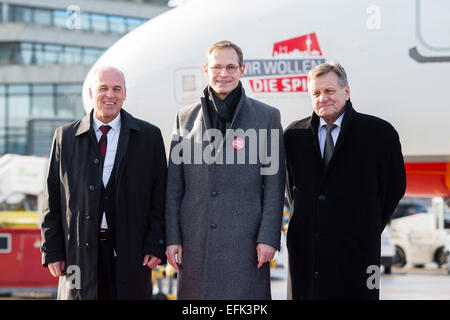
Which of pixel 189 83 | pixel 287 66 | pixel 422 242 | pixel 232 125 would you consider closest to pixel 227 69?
pixel 232 125

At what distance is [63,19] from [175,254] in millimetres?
32557

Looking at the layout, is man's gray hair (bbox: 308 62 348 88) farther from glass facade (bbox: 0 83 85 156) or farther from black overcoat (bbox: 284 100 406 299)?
glass facade (bbox: 0 83 85 156)

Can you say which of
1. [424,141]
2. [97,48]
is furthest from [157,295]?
[97,48]

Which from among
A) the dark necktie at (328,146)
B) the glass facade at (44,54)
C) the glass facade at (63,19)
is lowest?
the dark necktie at (328,146)

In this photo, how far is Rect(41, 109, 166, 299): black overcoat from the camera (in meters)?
3.50

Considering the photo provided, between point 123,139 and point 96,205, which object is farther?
point 123,139

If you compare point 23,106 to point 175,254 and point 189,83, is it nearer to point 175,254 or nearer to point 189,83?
point 189,83

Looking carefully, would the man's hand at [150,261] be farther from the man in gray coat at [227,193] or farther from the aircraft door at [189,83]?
the aircraft door at [189,83]

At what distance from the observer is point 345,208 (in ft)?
11.9

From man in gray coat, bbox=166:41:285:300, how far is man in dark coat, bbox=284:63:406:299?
18 centimetres

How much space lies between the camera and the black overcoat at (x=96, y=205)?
3.50 meters

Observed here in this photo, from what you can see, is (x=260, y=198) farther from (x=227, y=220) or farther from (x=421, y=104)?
(x=421, y=104)

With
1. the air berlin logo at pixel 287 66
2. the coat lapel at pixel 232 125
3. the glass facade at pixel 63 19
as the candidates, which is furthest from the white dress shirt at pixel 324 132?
the glass facade at pixel 63 19

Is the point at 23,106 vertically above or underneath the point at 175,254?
above
